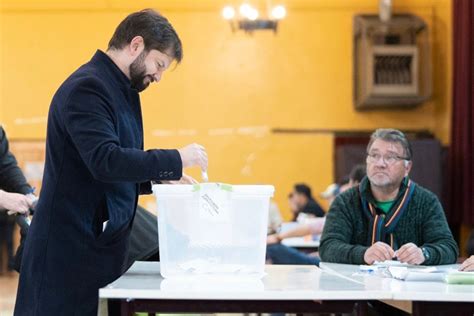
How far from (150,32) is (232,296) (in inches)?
37.0

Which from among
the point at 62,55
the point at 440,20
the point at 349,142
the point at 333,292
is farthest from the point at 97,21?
the point at 333,292

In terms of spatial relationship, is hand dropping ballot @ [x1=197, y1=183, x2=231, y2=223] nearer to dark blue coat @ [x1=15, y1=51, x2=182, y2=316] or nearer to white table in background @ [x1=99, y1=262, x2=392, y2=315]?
dark blue coat @ [x1=15, y1=51, x2=182, y2=316]

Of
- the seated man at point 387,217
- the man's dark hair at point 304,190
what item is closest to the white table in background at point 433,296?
the seated man at point 387,217

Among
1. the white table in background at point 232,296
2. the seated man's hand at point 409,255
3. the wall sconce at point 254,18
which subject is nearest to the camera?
the white table in background at point 232,296

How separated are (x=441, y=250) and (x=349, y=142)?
7257 mm

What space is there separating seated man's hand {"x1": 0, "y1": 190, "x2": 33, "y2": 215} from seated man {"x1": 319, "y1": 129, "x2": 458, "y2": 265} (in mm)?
1344

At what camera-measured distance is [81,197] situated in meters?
2.61

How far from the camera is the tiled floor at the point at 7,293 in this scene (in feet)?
23.8

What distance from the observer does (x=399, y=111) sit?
11016 millimetres

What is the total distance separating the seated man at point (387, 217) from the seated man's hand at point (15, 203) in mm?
1344

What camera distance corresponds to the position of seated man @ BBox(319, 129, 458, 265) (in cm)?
369

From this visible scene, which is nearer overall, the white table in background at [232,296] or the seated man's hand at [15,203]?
the white table in background at [232,296]

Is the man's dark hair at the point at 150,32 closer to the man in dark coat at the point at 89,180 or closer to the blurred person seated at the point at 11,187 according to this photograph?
the man in dark coat at the point at 89,180

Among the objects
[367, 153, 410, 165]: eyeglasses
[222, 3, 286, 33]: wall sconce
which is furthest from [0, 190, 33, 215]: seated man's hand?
[222, 3, 286, 33]: wall sconce
